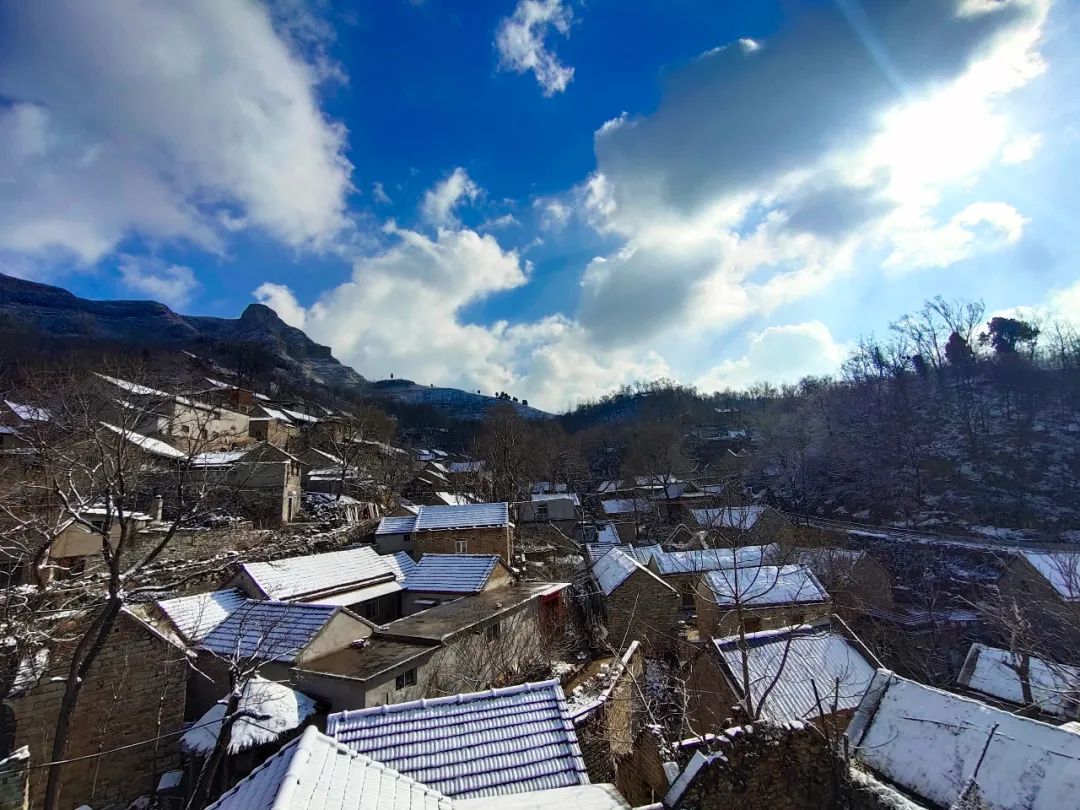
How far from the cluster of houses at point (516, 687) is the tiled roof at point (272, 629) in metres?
0.08

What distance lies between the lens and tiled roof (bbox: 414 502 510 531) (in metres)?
23.9

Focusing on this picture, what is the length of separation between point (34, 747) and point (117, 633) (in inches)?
83.9

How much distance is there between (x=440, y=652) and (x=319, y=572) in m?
7.35

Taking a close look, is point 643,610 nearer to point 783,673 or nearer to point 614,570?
point 614,570

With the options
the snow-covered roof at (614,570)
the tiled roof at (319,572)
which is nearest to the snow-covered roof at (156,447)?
the tiled roof at (319,572)

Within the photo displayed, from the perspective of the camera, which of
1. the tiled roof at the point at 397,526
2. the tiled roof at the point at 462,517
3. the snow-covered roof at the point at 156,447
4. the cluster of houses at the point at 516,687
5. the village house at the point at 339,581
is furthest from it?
the tiled roof at the point at 397,526

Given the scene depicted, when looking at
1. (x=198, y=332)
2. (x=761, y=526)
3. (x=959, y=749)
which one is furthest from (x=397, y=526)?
(x=198, y=332)

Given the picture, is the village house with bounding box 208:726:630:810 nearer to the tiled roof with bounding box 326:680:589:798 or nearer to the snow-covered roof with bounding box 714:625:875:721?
the tiled roof with bounding box 326:680:589:798

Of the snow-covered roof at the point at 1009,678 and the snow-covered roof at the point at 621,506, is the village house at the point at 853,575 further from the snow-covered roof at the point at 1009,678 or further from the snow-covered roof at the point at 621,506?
the snow-covered roof at the point at 621,506

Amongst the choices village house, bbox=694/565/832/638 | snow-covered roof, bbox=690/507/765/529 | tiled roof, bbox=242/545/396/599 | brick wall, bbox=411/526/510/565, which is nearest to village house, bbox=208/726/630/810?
tiled roof, bbox=242/545/396/599

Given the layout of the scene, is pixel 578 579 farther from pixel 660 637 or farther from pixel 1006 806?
pixel 1006 806

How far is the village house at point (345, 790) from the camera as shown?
485 centimetres

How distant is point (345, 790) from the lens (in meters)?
5.11

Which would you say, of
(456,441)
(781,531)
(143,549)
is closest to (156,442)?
(143,549)
